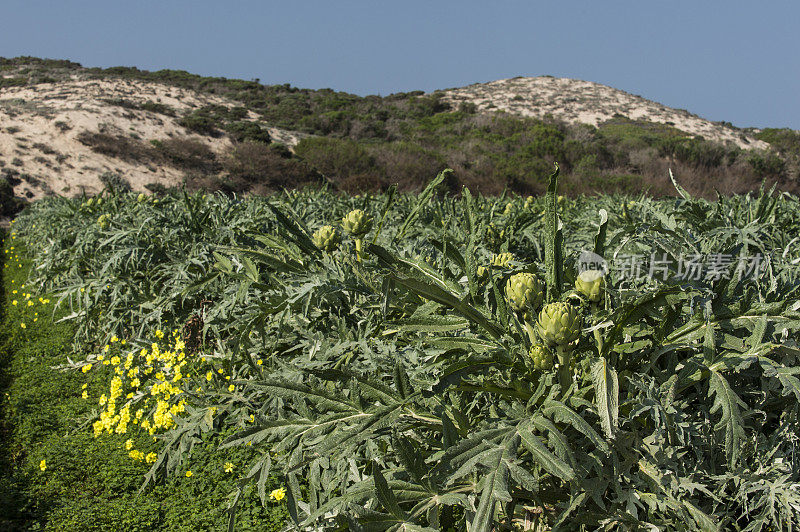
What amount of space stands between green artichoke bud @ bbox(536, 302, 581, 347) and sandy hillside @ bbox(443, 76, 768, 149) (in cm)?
3591

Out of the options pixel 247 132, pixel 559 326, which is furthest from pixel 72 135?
pixel 559 326

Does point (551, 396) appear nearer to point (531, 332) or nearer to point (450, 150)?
point (531, 332)

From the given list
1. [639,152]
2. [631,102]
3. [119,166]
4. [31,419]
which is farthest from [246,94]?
[31,419]

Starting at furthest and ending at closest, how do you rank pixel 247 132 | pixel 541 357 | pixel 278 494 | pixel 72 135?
pixel 247 132
pixel 72 135
pixel 278 494
pixel 541 357

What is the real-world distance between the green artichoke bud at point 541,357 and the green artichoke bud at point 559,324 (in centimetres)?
8

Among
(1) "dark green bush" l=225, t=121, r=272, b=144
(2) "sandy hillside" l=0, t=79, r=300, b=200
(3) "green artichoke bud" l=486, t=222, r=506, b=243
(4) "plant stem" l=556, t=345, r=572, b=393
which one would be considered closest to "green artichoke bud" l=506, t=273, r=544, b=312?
(4) "plant stem" l=556, t=345, r=572, b=393

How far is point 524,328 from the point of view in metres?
1.47

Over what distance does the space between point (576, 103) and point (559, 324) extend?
4265 cm

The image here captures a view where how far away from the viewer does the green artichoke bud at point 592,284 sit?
1.40 meters

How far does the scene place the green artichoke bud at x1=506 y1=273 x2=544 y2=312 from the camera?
4.39 ft

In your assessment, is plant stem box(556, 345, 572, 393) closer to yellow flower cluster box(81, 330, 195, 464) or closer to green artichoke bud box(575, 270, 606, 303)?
green artichoke bud box(575, 270, 606, 303)

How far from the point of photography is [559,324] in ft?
4.07

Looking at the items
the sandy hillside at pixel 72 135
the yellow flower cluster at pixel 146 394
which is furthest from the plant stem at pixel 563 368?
the sandy hillside at pixel 72 135

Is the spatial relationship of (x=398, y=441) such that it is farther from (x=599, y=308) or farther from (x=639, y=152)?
(x=639, y=152)
